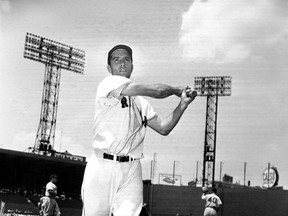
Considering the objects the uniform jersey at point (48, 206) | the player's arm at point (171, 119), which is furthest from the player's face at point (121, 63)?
the uniform jersey at point (48, 206)

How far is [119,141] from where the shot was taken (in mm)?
2621

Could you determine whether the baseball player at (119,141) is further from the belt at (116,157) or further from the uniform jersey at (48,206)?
the uniform jersey at (48,206)

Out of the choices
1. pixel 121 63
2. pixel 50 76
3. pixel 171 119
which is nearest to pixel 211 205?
pixel 171 119

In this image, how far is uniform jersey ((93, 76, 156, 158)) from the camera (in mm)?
2613

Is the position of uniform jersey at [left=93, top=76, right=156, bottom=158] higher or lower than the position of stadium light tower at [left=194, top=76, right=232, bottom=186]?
lower

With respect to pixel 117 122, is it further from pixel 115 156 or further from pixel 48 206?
pixel 48 206

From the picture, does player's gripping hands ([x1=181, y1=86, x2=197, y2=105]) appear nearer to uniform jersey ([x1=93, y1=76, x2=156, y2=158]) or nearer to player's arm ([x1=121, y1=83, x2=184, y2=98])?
player's arm ([x1=121, y1=83, x2=184, y2=98])

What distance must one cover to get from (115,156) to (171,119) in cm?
38

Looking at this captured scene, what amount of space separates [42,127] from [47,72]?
233 cm

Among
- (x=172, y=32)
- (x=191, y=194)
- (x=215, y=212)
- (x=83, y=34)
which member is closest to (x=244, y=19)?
(x=172, y=32)

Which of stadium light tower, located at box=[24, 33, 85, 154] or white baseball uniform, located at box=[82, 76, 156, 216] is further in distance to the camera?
stadium light tower, located at box=[24, 33, 85, 154]

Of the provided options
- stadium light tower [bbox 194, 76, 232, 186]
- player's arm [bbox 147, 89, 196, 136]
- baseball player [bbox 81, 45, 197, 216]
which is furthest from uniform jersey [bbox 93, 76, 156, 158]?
stadium light tower [bbox 194, 76, 232, 186]

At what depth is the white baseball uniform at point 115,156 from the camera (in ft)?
8.39

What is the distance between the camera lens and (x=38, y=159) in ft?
55.3
